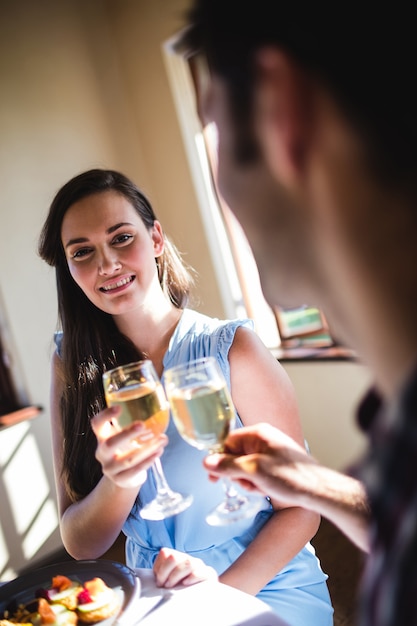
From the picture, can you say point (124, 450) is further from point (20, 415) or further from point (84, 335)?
point (20, 415)

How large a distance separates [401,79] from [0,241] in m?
3.71

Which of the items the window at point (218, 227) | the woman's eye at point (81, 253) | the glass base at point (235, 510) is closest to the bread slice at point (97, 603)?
the glass base at point (235, 510)

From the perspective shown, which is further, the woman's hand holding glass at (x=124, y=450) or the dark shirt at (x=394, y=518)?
the woman's hand holding glass at (x=124, y=450)

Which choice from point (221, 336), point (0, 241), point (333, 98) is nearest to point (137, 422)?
point (221, 336)

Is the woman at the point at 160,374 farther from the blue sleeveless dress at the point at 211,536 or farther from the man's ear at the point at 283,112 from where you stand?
the man's ear at the point at 283,112

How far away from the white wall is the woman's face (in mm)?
2000

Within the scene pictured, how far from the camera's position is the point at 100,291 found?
1.73 m

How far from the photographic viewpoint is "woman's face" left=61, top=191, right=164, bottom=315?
1.71 m

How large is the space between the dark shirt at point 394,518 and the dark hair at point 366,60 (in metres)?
0.20

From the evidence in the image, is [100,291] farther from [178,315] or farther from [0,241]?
[0,241]

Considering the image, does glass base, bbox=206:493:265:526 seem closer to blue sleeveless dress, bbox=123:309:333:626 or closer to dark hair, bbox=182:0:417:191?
blue sleeveless dress, bbox=123:309:333:626

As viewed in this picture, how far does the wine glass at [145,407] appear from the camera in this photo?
1149 mm

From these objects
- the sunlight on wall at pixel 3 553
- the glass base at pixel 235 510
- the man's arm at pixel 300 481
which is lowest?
the sunlight on wall at pixel 3 553

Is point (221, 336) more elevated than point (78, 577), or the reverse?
point (221, 336)
